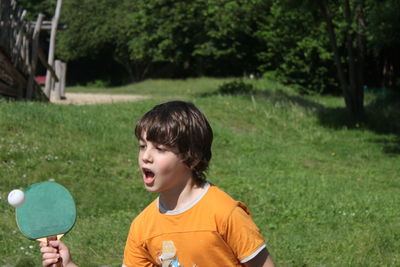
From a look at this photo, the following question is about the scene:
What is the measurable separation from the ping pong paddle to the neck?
466mm

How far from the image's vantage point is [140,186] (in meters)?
7.38

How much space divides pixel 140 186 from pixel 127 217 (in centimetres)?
109

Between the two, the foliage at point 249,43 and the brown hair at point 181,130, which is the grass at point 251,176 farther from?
the foliage at point 249,43

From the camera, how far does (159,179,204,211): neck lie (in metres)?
2.92

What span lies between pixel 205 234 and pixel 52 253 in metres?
0.74

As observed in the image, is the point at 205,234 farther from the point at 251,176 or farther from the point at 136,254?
the point at 251,176

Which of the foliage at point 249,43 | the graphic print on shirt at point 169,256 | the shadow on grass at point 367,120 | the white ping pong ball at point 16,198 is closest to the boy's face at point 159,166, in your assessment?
the graphic print on shirt at point 169,256

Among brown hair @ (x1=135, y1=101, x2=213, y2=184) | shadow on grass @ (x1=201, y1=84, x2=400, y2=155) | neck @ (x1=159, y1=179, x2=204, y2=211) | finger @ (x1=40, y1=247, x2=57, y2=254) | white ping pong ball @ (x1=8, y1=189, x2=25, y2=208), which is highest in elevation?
brown hair @ (x1=135, y1=101, x2=213, y2=184)

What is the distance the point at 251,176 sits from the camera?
8.27m

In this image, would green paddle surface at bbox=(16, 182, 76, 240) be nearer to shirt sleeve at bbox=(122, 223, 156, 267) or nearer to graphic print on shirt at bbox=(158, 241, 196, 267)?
shirt sleeve at bbox=(122, 223, 156, 267)

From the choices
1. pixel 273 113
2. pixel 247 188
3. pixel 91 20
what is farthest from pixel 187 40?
pixel 247 188

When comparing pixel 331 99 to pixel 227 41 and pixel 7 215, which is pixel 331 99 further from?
pixel 7 215

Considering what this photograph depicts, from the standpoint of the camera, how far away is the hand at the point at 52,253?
112 inches

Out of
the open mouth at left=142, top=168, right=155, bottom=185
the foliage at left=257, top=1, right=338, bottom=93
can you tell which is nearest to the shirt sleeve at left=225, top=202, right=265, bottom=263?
the open mouth at left=142, top=168, right=155, bottom=185
